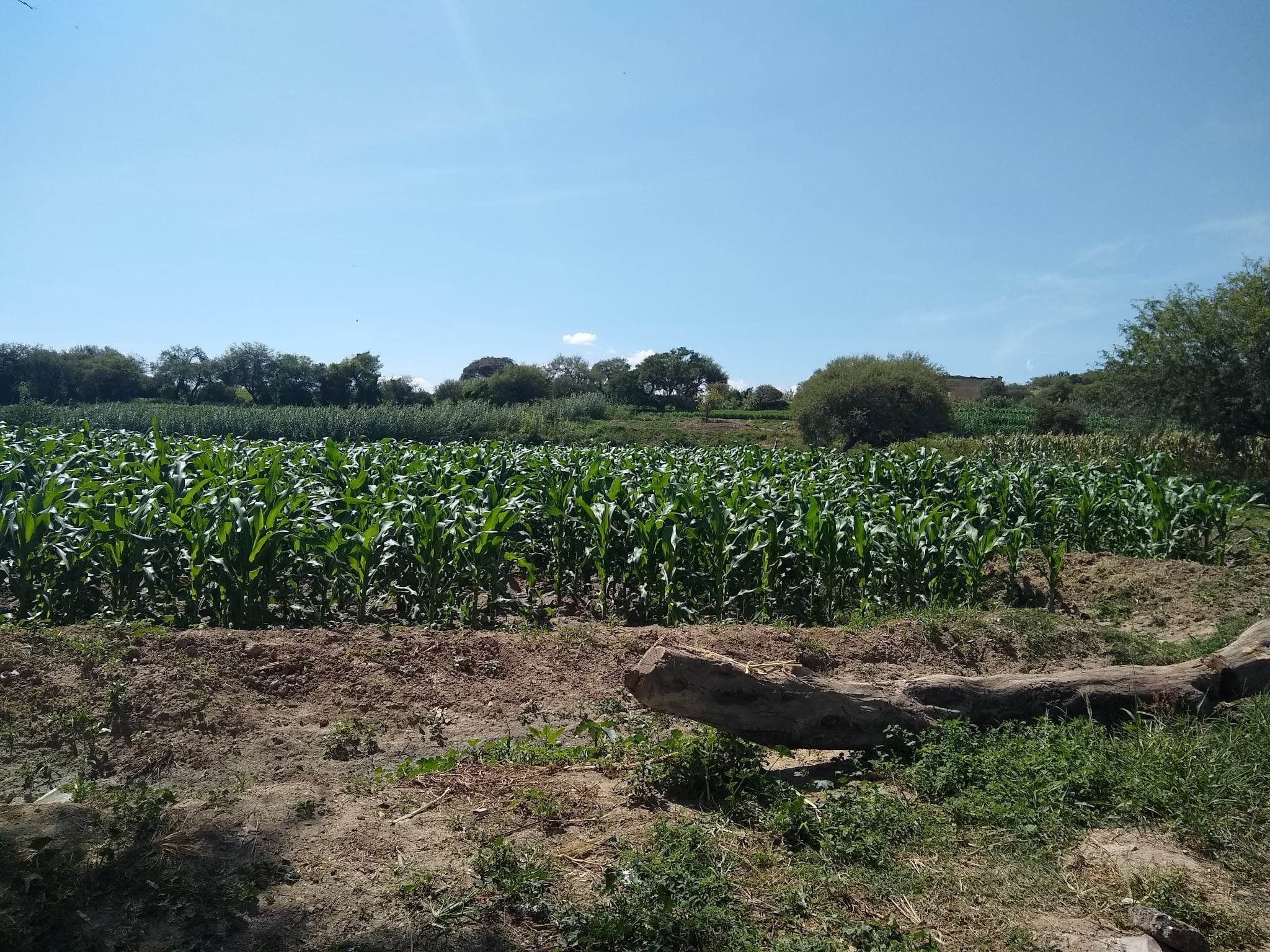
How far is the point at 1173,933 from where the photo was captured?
2770 mm

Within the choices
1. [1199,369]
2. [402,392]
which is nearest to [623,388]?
[402,392]

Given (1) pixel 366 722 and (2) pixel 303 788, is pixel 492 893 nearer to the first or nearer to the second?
(2) pixel 303 788

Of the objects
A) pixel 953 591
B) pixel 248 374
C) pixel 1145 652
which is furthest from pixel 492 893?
pixel 248 374

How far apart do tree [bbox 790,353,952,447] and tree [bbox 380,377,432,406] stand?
3257 cm

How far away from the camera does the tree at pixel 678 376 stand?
7781 centimetres

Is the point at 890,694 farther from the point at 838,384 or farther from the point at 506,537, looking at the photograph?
the point at 838,384

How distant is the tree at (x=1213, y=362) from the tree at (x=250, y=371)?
53.1 metres

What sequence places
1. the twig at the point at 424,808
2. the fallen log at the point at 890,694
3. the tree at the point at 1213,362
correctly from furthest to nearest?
the tree at the point at 1213,362
the fallen log at the point at 890,694
the twig at the point at 424,808

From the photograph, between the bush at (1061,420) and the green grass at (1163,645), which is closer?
the green grass at (1163,645)

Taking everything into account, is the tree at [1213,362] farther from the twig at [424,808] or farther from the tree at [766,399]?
the tree at [766,399]

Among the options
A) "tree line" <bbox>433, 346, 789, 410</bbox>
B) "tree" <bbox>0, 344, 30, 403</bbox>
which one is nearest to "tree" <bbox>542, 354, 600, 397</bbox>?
"tree line" <bbox>433, 346, 789, 410</bbox>

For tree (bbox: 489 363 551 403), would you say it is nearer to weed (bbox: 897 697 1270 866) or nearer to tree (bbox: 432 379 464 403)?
tree (bbox: 432 379 464 403)

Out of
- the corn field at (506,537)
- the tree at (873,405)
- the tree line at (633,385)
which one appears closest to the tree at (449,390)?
the tree line at (633,385)

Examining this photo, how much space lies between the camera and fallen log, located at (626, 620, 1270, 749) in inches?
157
